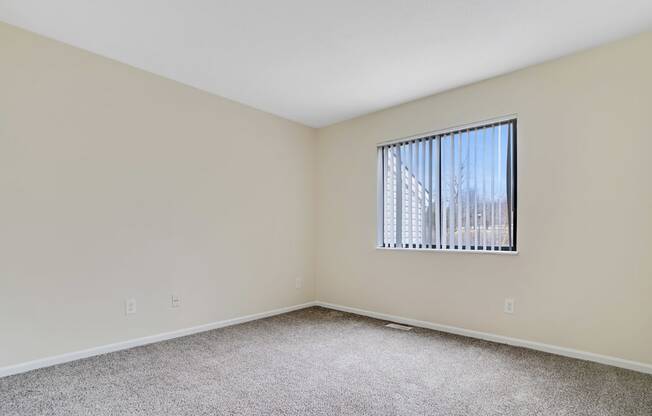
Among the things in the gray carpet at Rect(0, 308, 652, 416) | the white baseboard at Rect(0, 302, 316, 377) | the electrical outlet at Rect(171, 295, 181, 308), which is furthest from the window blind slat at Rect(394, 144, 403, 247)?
the electrical outlet at Rect(171, 295, 181, 308)

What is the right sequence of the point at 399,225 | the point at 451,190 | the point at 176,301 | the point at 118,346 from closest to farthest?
1. the point at 118,346
2. the point at 176,301
3. the point at 451,190
4. the point at 399,225

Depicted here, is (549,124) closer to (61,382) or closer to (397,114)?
(397,114)

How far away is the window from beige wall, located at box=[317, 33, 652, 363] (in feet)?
0.42

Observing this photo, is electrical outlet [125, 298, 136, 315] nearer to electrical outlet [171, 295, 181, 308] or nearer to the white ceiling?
electrical outlet [171, 295, 181, 308]

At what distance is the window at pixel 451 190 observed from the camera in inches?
123

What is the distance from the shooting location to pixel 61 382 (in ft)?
7.41

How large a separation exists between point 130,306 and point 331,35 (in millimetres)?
2639

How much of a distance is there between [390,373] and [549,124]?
2.27m

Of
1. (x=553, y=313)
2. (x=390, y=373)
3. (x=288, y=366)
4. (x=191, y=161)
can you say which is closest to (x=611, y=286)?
(x=553, y=313)

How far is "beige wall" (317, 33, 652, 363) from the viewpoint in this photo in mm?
2488

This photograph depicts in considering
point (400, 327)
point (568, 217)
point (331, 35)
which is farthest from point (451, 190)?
point (331, 35)

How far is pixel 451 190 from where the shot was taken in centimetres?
347

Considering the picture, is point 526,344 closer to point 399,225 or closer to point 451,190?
point 451,190

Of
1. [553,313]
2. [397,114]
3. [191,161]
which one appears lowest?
[553,313]
